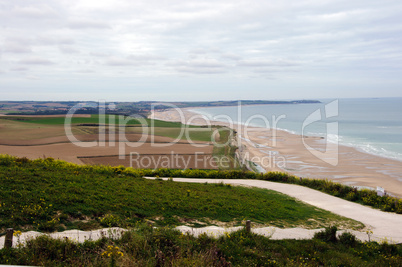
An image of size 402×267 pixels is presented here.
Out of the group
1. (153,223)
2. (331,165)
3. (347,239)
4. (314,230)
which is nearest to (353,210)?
(314,230)

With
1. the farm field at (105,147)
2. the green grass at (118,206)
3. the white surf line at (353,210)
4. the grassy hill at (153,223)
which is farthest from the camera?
the farm field at (105,147)

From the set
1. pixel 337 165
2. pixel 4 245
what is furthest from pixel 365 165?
pixel 4 245

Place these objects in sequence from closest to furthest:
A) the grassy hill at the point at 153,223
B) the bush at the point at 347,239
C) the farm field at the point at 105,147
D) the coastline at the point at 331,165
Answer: the grassy hill at the point at 153,223 → the bush at the point at 347,239 → the coastline at the point at 331,165 → the farm field at the point at 105,147

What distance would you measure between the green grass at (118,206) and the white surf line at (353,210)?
88 centimetres

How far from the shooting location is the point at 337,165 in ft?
105

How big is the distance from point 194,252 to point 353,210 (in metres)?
10.8

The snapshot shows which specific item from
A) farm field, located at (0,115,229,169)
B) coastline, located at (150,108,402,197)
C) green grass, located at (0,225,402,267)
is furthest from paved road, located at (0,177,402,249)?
farm field, located at (0,115,229,169)

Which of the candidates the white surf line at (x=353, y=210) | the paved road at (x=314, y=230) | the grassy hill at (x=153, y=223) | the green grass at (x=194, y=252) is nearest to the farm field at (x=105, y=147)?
the white surf line at (x=353, y=210)

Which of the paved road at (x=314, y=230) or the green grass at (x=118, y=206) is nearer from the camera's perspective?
the paved road at (x=314, y=230)

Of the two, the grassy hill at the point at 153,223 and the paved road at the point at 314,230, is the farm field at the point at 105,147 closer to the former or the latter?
the paved road at the point at 314,230

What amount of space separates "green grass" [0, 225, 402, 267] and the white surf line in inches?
79.5

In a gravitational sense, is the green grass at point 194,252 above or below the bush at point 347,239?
above

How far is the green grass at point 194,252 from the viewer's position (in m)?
5.50

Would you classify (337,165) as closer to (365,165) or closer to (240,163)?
(365,165)
